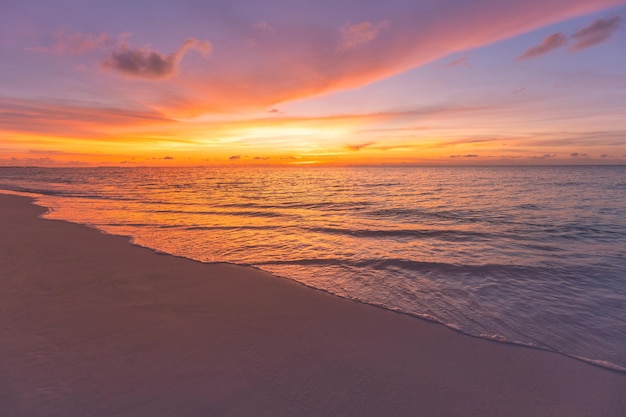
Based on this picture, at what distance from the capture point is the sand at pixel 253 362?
3.81 metres

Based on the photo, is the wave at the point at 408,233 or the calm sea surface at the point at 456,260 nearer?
the calm sea surface at the point at 456,260

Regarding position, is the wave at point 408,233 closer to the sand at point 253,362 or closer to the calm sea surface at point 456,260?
the calm sea surface at point 456,260

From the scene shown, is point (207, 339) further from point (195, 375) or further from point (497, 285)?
point (497, 285)

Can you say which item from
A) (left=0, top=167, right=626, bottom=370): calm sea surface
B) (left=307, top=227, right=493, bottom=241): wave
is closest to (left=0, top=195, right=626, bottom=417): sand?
(left=0, top=167, right=626, bottom=370): calm sea surface

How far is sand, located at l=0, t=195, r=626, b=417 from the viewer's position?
3.81 meters

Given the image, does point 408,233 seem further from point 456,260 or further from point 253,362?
point 253,362

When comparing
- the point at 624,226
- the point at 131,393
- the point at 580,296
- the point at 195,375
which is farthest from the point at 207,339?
the point at 624,226

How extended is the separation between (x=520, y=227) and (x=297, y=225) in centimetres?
1181

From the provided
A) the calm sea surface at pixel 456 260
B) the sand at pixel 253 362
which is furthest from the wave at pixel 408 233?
the sand at pixel 253 362

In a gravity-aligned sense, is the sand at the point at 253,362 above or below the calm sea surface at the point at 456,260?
above

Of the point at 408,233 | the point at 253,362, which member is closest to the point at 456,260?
the point at 408,233

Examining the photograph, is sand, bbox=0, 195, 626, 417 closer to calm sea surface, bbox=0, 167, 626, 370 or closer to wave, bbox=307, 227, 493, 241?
calm sea surface, bbox=0, 167, 626, 370

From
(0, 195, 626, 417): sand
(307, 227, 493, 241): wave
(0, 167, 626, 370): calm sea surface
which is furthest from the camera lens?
(307, 227, 493, 241): wave

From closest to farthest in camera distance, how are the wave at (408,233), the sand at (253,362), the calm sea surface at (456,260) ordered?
the sand at (253,362)
the calm sea surface at (456,260)
the wave at (408,233)
